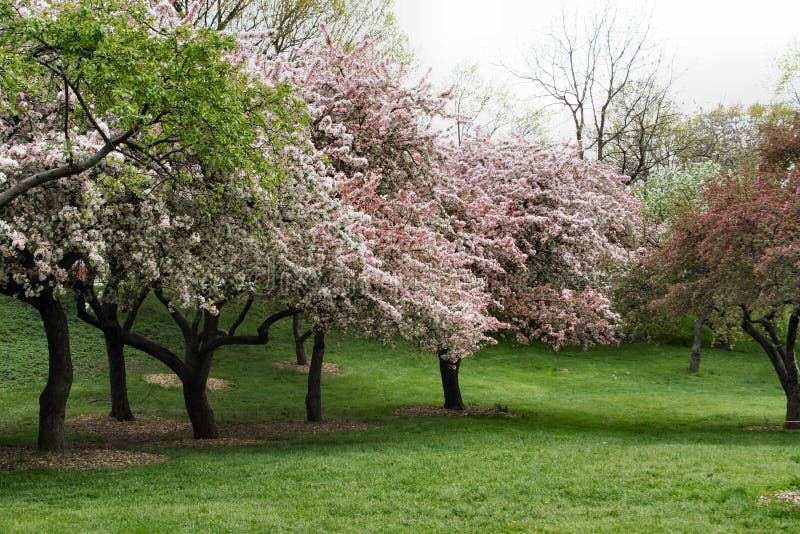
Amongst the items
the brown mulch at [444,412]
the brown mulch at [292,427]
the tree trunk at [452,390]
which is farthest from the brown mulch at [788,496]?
the tree trunk at [452,390]

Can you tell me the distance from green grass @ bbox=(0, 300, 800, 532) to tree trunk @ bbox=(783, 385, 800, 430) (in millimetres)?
1584

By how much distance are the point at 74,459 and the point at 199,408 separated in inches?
185

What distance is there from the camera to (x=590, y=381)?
3719cm

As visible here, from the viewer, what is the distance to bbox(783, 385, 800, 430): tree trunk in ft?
76.4

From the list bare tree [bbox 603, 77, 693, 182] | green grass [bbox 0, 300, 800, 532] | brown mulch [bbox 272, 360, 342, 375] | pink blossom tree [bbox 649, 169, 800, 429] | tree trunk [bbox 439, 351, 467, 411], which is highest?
bare tree [bbox 603, 77, 693, 182]

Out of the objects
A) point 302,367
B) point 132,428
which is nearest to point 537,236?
point 132,428

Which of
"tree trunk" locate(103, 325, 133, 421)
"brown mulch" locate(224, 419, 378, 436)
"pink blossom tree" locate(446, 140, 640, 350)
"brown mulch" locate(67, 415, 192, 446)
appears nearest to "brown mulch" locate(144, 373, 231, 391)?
"brown mulch" locate(67, 415, 192, 446)

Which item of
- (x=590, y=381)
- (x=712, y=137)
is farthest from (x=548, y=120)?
(x=590, y=381)

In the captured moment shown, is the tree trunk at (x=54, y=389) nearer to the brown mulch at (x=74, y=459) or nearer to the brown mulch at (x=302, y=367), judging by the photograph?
the brown mulch at (x=74, y=459)

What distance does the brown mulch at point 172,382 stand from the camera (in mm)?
31375

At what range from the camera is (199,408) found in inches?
824

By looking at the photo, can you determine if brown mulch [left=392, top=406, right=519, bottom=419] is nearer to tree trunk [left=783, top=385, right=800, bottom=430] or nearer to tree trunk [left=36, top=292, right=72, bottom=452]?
tree trunk [left=783, top=385, right=800, bottom=430]

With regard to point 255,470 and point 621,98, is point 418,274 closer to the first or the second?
point 255,470

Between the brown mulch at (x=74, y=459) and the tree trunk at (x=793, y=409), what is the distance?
63.8 feet
